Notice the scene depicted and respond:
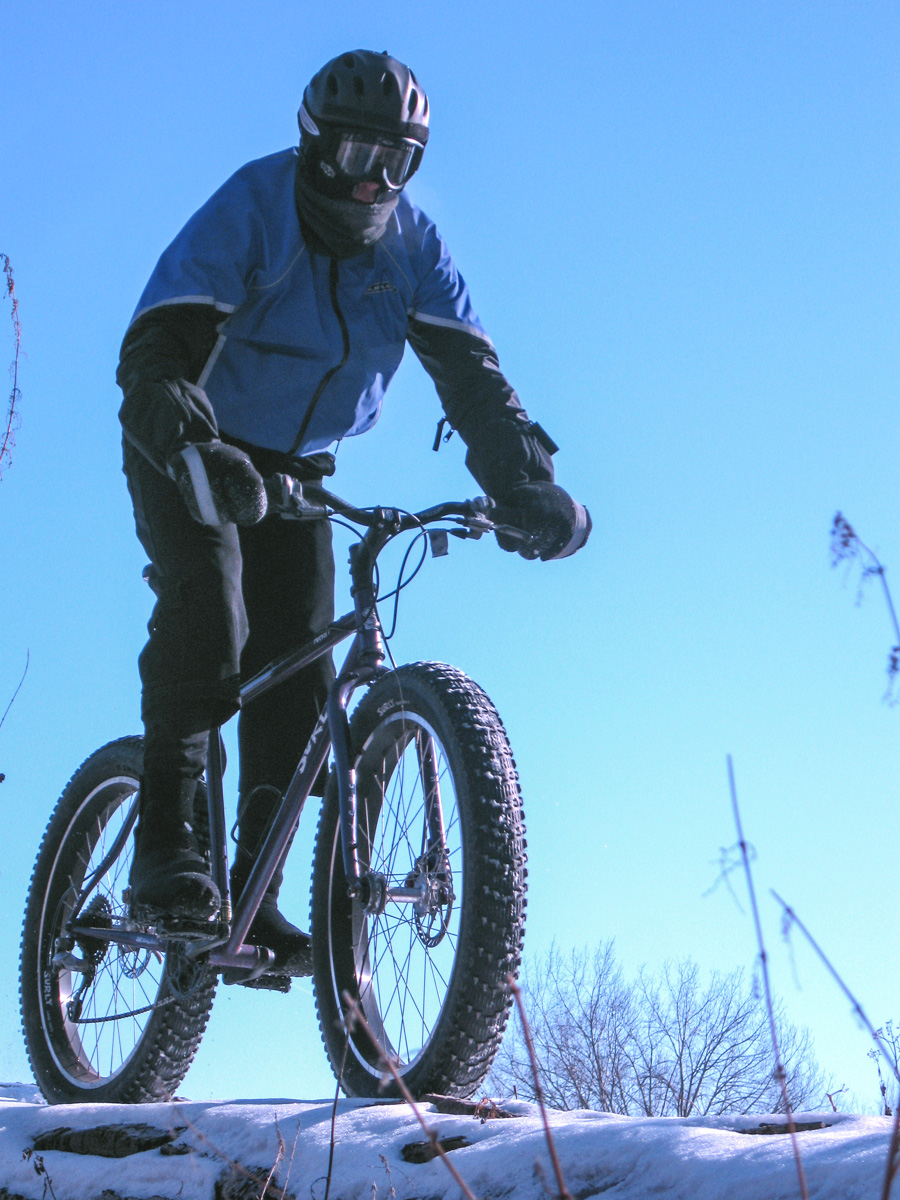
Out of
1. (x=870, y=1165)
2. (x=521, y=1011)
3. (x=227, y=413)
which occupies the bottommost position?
(x=870, y=1165)

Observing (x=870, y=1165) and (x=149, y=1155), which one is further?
(x=149, y=1155)

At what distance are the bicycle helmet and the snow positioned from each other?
2.24 metres

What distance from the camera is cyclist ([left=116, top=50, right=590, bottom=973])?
302cm

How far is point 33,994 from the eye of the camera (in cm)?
399

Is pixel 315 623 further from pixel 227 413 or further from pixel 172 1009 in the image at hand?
pixel 172 1009

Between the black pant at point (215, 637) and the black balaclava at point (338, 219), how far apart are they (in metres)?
0.63

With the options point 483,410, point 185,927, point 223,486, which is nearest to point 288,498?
point 223,486

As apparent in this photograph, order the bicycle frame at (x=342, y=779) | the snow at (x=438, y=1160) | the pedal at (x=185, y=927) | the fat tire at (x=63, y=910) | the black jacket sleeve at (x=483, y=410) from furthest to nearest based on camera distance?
the fat tire at (x=63, y=910), the black jacket sleeve at (x=483, y=410), the pedal at (x=185, y=927), the bicycle frame at (x=342, y=779), the snow at (x=438, y=1160)

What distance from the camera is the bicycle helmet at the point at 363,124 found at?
3.19 metres

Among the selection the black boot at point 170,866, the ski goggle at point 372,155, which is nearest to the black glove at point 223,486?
the black boot at point 170,866

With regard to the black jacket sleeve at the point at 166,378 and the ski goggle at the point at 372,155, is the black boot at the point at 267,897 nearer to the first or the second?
the black jacket sleeve at the point at 166,378

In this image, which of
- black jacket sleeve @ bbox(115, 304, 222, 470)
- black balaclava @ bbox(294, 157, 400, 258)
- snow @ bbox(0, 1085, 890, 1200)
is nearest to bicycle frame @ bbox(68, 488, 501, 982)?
black jacket sleeve @ bbox(115, 304, 222, 470)

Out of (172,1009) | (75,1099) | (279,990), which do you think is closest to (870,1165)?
(279,990)

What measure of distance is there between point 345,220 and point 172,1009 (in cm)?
216
